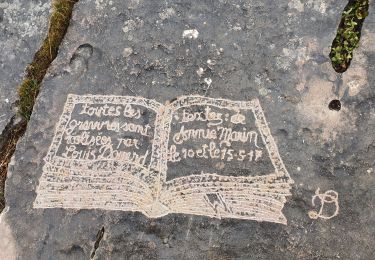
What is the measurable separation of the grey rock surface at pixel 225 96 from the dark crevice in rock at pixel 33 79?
0.07 meters

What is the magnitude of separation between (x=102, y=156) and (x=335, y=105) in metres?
1.13

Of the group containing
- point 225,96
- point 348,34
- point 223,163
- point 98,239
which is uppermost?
point 348,34

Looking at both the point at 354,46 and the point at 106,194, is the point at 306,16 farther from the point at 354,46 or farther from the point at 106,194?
the point at 106,194

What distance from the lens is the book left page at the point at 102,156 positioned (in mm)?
2512

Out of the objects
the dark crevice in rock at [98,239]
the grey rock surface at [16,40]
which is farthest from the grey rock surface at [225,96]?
the grey rock surface at [16,40]

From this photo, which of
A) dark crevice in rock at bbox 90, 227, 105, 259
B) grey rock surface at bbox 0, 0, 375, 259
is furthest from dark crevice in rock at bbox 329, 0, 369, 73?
dark crevice in rock at bbox 90, 227, 105, 259

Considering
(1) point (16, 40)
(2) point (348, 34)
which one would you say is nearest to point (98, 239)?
(1) point (16, 40)

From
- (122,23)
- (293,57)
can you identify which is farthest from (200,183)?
(122,23)

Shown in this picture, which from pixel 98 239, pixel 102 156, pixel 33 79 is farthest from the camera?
pixel 33 79

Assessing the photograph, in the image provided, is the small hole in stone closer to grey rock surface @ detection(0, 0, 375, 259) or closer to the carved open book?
grey rock surface @ detection(0, 0, 375, 259)

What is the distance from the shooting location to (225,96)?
2607mm

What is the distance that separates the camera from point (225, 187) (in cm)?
245

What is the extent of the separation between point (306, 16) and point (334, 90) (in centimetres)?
42

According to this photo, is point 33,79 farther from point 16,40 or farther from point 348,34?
point 348,34
